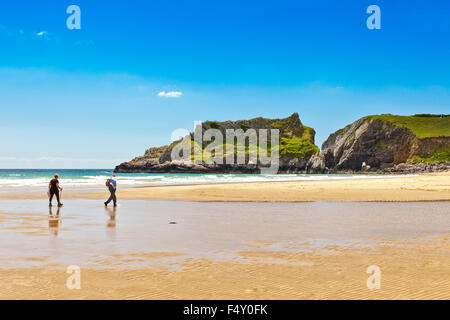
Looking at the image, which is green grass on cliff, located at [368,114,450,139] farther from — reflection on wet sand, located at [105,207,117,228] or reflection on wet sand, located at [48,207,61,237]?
reflection on wet sand, located at [48,207,61,237]

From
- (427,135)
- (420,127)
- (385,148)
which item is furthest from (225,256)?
(420,127)

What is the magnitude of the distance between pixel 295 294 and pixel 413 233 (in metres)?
7.77

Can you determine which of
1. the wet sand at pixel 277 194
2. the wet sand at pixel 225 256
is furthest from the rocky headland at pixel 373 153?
the wet sand at pixel 225 256

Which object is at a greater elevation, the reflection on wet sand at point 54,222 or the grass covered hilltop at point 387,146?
the grass covered hilltop at point 387,146

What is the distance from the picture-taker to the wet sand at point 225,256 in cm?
621

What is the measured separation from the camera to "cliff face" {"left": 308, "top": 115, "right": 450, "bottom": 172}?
16988 cm

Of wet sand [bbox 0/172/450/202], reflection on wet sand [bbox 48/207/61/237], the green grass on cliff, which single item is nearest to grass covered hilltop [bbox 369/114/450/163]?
the green grass on cliff

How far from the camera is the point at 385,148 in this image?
6900 inches

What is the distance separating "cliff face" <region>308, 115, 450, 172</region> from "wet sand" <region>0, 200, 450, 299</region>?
16217 cm

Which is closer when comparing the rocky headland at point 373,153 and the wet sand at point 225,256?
the wet sand at point 225,256

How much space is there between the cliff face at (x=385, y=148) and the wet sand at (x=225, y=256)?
532 ft

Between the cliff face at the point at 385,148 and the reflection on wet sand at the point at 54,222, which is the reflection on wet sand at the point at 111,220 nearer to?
the reflection on wet sand at the point at 54,222
